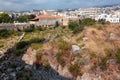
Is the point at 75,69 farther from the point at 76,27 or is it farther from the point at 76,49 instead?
the point at 76,27

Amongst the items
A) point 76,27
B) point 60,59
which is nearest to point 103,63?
point 60,59

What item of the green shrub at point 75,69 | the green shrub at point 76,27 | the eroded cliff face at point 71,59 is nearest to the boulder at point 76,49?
the eroded cliff face at point 71,59

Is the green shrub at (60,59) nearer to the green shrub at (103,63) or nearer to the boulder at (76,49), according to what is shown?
the boulder at (76,49)

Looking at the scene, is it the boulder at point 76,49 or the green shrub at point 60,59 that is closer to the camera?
the green shrub at point 60,59

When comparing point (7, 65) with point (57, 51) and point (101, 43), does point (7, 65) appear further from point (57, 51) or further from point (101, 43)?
point (101, 43)

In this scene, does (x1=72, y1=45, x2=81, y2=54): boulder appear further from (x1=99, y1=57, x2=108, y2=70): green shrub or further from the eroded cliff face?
(x1=99, y1=57, x2=108, y2=70): green shrub

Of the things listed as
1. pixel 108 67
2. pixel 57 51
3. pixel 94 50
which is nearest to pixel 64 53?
pixel 57 51

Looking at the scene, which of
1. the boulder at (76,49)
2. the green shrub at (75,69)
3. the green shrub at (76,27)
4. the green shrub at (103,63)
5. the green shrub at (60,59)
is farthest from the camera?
the green shrub at (76,27)

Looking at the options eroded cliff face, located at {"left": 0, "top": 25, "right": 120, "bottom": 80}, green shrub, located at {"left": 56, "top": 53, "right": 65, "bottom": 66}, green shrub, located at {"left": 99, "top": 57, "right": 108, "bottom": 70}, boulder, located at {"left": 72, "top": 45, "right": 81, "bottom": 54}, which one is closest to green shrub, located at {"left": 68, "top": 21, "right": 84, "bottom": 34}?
eroded cliff face, located at {"left": 0, "top": 25, "right": 120, "bottom": 80}

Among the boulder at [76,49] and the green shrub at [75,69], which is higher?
the boulder at [76,49]

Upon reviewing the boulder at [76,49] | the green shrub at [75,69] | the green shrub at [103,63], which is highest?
the boulder at [76,49]
